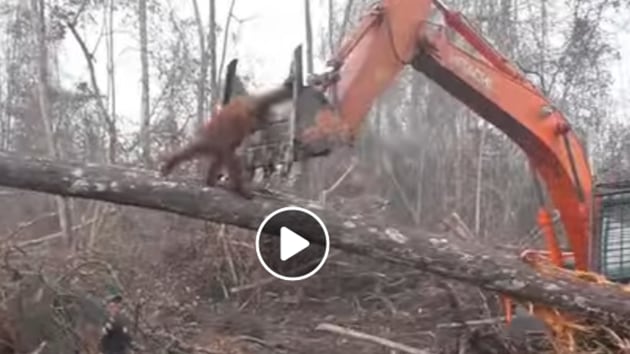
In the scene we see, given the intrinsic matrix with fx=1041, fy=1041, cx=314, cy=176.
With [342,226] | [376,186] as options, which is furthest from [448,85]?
[376,186]

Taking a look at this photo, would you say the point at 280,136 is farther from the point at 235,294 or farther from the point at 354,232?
the point at 235,294

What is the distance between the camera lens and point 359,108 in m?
6.67

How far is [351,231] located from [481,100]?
171 centimetres

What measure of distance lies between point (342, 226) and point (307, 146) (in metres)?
0.62

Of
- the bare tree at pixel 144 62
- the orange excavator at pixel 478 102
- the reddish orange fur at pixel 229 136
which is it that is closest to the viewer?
the reddish orange fur at pixel 229 136

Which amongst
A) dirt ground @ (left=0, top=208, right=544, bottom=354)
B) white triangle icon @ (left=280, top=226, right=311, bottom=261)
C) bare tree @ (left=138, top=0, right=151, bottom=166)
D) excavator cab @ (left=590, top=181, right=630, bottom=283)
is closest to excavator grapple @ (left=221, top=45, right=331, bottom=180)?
white triangle icon @ (left=280, top=226, right=311, bottom=261)

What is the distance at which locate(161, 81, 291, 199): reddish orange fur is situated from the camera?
19.0 feet

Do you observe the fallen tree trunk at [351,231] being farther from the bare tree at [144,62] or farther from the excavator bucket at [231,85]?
the bare tree at [144,62]

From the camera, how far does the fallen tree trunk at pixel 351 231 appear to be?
6102mm

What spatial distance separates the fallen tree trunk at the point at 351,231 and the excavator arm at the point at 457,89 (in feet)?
1.86

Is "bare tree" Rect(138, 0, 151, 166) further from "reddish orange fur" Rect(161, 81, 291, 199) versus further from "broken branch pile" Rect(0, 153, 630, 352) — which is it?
"reddish orange fur" Rect(161, 81, 291, 199)

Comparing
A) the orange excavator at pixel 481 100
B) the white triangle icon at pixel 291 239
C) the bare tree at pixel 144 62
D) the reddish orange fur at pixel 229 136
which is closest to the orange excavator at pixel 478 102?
the orange excavator at pixel 481 100

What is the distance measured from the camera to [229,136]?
580 centimetres

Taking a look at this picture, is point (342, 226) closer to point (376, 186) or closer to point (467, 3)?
point (376, 186)
